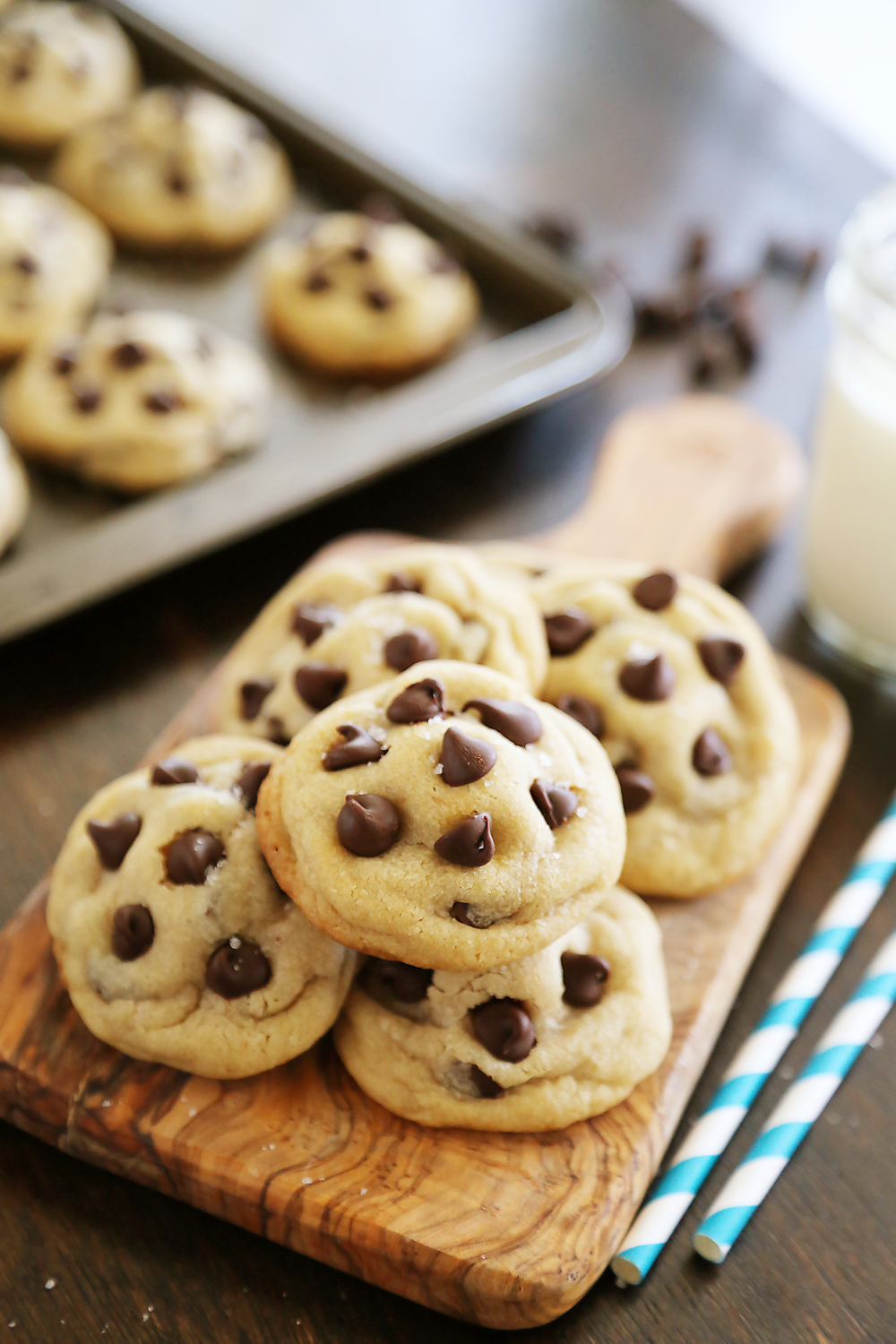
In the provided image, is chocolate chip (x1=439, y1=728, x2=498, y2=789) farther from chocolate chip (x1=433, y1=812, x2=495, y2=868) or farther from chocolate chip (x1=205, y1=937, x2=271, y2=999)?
chocolate chip (x1=205, y1=937, x2=271, y2=999)

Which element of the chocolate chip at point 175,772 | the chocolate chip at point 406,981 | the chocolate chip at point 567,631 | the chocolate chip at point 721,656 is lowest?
the chocolate chip at point 406,981

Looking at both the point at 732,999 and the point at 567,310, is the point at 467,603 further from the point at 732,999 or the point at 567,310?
the point at 567,310

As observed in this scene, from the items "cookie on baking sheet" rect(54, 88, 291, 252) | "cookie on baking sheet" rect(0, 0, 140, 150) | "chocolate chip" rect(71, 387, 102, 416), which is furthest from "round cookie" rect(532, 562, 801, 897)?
"cookie on baking sheet" rect(0, 0, 140, 150)

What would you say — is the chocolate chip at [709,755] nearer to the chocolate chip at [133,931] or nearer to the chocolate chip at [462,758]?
the chocolate chip at [462,758]

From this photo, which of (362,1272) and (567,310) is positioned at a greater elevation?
(567,310)

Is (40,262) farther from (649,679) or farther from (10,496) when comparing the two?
(649,679)

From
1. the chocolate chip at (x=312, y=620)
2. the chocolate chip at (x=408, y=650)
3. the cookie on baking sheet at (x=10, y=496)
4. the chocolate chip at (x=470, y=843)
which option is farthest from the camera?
the cookie on baking sheet at (x=10, y=496)

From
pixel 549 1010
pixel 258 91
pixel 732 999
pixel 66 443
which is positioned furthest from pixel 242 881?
pixel 258 91

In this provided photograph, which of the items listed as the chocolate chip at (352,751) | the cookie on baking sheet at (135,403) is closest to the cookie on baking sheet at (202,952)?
the chocolate chip at (352,751)
